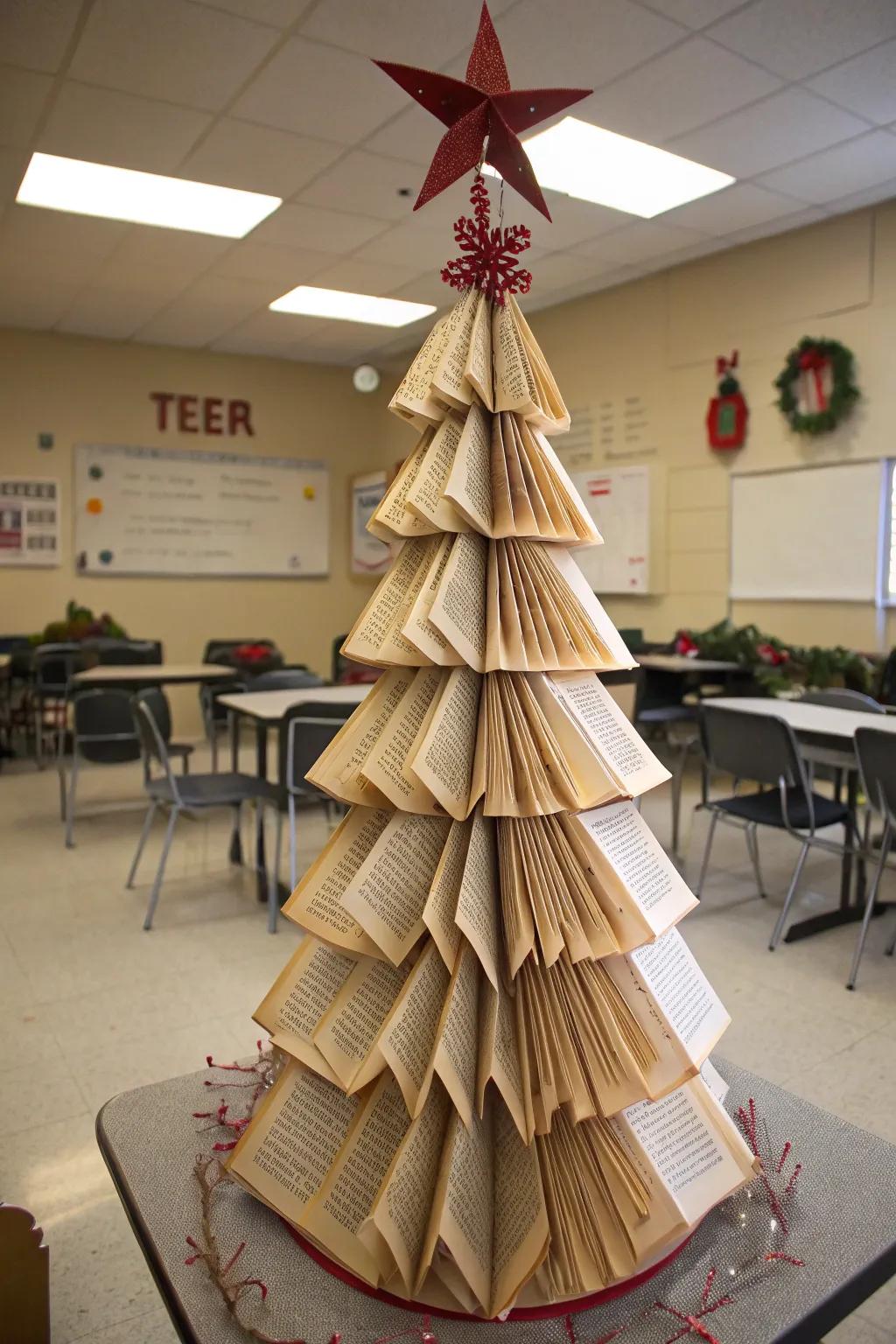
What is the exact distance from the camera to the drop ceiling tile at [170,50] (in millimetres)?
3426

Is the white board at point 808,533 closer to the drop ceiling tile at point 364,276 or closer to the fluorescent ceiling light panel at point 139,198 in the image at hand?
the drop ceiling tile at point 364,276

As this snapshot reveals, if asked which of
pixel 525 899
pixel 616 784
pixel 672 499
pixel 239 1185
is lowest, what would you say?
pixel 239 1185

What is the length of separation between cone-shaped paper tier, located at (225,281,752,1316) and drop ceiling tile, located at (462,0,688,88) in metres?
3.06

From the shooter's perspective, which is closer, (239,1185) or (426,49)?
(239,1185)

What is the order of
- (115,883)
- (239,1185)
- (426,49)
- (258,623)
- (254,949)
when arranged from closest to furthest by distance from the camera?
1. (239,1185)
2. (254,949)
3. (426,49)
4. (115,883)
5. (258,623)

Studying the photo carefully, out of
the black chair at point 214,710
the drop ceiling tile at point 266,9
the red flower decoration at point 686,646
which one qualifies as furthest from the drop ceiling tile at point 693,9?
the black chair at point 214,710

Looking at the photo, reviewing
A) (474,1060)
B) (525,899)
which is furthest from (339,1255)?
(525,899)

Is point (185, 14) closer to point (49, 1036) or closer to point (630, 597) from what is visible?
point (49, 1036)

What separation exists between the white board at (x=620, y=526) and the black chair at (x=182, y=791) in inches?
142

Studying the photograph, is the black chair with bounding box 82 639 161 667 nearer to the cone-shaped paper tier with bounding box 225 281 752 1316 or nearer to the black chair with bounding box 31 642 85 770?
the black chair with bounding box 31 642 85 770

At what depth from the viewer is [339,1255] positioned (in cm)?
94

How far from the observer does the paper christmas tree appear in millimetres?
938

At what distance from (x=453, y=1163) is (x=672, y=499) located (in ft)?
20.6

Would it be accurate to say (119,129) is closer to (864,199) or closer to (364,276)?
(364,276)
